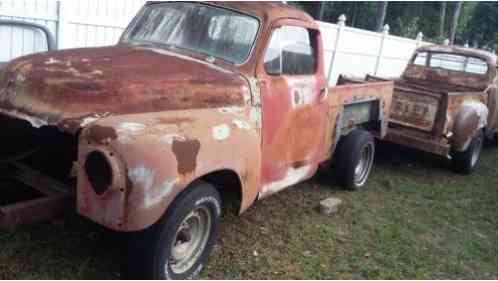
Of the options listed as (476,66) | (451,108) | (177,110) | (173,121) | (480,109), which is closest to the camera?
(173,121)

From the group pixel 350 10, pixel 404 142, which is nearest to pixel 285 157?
pixel 404 142

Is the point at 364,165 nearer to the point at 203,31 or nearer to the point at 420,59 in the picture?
the point at 203,31

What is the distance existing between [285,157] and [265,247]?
2.58ft

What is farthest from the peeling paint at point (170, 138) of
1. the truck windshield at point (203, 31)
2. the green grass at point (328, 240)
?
the truck windshield at point (203, 31)

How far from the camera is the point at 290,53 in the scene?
4406mm

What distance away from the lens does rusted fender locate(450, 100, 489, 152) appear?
267 inches

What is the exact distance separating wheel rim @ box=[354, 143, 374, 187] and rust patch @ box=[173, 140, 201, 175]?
11.1ft

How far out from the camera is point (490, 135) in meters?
8.30

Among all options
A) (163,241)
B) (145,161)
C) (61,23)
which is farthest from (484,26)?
(145,161)

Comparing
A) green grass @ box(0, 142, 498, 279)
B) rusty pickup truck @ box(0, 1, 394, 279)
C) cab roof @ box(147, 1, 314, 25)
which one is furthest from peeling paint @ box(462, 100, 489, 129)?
cab roof @ box(147, 1, 314, 25)

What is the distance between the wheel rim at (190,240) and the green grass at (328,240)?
0.24 meters

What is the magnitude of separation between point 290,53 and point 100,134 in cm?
222

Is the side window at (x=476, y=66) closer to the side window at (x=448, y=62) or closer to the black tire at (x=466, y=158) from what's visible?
the side window at (x=448, y=62)

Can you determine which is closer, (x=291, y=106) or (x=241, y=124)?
(x=241, y=124)
